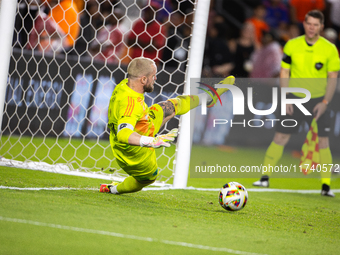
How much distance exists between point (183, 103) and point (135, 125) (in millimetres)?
727

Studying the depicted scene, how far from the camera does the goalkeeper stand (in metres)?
3.30

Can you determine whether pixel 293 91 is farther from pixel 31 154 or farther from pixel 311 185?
pixel 31 154

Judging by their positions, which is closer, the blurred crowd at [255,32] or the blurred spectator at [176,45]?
the blurred spectator at [176,45]

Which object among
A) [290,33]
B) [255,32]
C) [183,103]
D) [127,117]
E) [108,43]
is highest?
[290,33]

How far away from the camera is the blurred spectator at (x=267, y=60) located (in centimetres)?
880

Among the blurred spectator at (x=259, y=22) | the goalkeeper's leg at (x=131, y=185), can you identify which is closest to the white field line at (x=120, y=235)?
the goalkeeper's leg at (x=131, y=185)

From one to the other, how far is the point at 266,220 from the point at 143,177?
0.97 metres

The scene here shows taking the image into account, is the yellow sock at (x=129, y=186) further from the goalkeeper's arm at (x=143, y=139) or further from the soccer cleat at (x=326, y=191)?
the soccer cleat at (x=326, y=191)

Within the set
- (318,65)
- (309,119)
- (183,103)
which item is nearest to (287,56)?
(318,65)

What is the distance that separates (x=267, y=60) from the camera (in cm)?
892

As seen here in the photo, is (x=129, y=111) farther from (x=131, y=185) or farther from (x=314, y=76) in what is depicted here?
(x=314, y=76)

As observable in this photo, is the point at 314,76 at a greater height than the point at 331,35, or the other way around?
the point at 331,35

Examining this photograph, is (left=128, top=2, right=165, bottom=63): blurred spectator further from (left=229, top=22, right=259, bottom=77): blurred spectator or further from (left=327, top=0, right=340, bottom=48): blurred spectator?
(left=327, top=0, right=340, bottom=48): blurred spectator

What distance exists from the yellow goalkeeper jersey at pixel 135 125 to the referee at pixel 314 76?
87.4 inches
